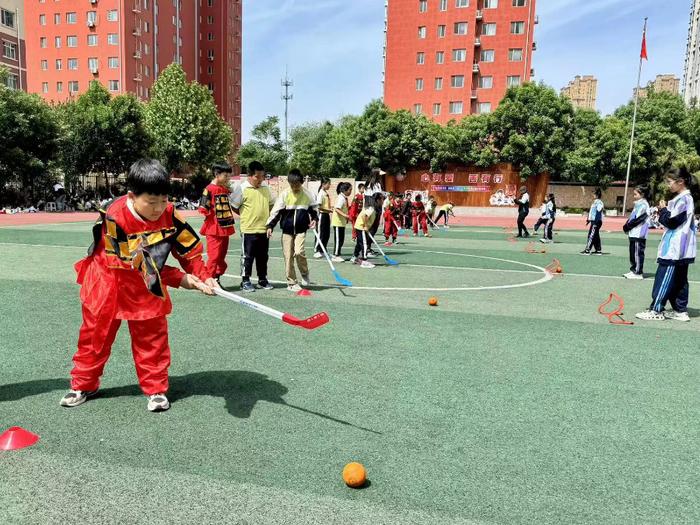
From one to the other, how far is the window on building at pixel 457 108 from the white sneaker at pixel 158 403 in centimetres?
5737

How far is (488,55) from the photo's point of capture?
185 ft

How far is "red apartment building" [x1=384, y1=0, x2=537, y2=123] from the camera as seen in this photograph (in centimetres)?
5525

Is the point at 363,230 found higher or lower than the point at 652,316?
higher

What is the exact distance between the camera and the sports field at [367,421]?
2.91 m

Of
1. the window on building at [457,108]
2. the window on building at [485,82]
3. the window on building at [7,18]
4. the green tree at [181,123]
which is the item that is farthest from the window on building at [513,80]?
the window on building at [7,18]

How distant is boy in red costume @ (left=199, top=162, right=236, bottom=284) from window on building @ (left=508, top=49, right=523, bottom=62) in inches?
2115

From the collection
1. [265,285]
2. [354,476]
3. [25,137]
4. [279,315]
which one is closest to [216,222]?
[265,285]

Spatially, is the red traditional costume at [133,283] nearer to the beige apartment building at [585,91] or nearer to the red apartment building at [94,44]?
the red apartment building at [94,44]

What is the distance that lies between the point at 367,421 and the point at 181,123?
4670cm

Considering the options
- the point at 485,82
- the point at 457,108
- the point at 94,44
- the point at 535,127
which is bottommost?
the point at 535,127

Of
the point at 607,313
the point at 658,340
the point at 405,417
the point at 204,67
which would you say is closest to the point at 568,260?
the point at 607,313

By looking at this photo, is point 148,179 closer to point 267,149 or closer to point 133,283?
point 133,283

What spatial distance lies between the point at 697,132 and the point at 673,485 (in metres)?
56.1

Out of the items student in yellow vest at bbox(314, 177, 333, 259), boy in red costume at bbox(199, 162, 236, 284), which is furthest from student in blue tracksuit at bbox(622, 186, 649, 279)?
boy in red costume at bbox(199, 162, 236, 284)
